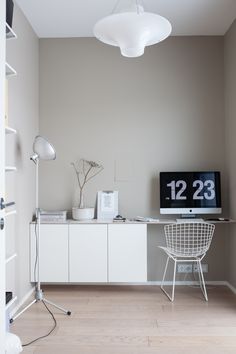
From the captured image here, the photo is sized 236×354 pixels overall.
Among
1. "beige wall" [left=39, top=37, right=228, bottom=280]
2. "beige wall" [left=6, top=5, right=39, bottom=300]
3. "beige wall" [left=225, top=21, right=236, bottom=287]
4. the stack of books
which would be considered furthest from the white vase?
"beige wall" [left=225, top=21, right=236, bottom=287]

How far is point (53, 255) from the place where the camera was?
12.1ft

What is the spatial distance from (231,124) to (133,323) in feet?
7.39

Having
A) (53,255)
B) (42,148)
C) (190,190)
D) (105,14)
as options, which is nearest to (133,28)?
(42,148)

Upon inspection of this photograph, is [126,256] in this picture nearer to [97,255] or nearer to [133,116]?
[97,255]

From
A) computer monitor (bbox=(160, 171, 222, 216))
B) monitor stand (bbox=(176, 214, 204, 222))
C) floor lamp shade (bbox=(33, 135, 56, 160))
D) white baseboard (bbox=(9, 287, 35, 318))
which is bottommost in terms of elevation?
white baseboard (bbox=(9, 287, 35, 318))

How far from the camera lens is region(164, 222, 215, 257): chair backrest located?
3.85 metres

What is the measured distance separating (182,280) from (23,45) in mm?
3016

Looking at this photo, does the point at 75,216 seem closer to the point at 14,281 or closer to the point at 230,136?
the point at 14,281

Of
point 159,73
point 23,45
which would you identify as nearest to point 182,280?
point 159,73

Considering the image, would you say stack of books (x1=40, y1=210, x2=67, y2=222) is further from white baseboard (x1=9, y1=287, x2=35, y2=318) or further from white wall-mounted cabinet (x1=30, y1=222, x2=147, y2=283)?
white baseboard (x1=9, y1=287, x2=35, y2=318)

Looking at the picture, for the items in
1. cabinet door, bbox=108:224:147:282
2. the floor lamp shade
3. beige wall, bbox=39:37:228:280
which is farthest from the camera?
beige wall, bbox=39:37:228:280

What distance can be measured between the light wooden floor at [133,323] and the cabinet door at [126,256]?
0.20 m

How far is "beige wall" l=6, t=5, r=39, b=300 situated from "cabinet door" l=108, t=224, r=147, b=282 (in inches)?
34.2

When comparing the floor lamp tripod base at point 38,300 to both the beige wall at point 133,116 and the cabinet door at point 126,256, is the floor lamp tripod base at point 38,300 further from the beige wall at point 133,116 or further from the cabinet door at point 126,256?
the beige wall at point 133,116
